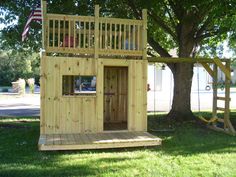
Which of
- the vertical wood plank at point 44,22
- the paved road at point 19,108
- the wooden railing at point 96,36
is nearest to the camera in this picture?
the vertical wood plank at point 44,22

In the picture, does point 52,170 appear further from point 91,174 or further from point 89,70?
point 89,70

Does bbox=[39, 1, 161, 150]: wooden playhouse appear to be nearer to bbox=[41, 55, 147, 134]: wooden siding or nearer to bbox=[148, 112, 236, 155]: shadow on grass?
bbox=[41, 55, 147, 134]: wooden siding

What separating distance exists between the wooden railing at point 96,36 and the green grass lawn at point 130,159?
2824 mm

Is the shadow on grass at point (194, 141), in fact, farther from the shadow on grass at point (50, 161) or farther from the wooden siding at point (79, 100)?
the shadow on grass at point (50, 161)

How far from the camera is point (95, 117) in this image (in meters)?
11.2

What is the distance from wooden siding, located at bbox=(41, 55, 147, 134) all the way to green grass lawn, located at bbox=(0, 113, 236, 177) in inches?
37.7

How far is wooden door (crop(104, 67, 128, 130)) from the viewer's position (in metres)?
14.0

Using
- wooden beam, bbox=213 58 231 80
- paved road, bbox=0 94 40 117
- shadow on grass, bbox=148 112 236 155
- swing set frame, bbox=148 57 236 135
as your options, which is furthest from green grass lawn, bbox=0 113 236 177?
paved road, bbox=0 94 40 117

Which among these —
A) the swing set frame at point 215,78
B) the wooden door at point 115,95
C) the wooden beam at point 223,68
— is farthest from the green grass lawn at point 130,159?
the wooden door at point 115,95

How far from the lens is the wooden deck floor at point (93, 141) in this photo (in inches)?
371

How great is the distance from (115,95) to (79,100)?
334cm

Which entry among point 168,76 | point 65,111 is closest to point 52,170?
point 65,111

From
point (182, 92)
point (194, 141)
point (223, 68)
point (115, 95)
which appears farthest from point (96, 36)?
point (182, 92)

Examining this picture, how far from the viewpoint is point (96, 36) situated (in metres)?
11.1
